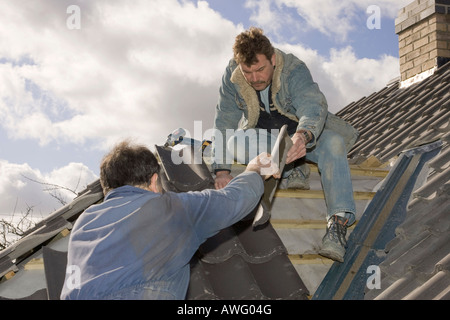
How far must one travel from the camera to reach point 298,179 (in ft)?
13.9

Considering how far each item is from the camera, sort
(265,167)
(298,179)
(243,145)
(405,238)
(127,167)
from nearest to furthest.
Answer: (127,167) < (265,167) < (405,238) < (243,145) < (298,179)

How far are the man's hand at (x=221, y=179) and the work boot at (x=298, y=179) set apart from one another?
2.06 feet

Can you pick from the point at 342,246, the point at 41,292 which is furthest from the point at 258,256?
the point at 41,292

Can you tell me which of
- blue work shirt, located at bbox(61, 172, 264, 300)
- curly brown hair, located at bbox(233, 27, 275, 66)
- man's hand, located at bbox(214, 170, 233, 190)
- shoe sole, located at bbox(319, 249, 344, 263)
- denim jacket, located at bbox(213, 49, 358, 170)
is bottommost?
shoe sole, located at bbox(319, 249, 344, 263)

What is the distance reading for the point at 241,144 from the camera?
4.05 metres

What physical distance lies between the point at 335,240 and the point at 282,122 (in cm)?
113

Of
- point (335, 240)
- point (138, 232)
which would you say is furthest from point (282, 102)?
point (138, 232)

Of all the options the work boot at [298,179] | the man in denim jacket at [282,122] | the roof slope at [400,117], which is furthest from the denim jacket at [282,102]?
the roof slope at [400,117]

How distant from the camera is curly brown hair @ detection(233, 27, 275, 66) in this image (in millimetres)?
3604

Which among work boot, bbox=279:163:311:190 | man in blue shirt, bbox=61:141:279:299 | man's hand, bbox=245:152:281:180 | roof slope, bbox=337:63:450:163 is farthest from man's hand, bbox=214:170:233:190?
roof slope, bbox=337:63:450:163

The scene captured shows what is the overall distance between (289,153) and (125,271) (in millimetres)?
1523

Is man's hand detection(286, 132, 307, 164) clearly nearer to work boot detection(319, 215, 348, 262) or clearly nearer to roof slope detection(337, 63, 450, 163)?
work boot detection(319, 215, 348, 262)

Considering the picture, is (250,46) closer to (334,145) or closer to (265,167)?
(334,145)

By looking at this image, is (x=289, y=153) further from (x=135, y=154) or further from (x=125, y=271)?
(x=125, y=271)
